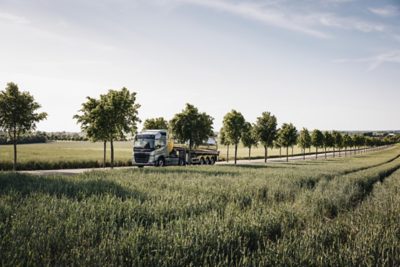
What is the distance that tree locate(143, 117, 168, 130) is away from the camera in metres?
37.4

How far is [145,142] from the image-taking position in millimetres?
28547

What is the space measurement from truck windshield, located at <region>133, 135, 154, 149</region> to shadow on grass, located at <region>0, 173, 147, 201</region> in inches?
636

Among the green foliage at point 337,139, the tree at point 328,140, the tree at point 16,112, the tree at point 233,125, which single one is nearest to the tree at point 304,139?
the tree at point 328,140

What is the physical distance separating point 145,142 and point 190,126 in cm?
748

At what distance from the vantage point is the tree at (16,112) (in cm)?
2453

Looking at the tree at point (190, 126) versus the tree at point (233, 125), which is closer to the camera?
the tree at point (190, 126)

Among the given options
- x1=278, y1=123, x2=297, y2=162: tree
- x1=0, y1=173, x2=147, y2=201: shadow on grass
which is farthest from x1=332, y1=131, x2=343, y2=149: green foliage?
x1=0, y1=173, x2=147, y2=201: shadow on grass

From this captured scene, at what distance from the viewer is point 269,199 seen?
35.7ft

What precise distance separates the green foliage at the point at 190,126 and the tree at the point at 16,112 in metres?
13.6

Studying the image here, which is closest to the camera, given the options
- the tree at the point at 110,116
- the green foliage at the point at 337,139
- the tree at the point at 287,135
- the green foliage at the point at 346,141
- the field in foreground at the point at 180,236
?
the field in foreground at the point at 180,236

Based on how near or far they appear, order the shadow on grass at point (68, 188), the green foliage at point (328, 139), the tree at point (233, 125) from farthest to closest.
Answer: the green foliage at point (328, 139) < the tree at point (233, 125) < the shadow on grass at point (68, 188)

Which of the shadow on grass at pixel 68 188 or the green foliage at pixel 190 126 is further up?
the green foliage at pixel 190 126

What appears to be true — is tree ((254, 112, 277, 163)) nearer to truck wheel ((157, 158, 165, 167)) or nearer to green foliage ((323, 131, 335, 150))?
truck wheel ((157, 158, 165, 167))

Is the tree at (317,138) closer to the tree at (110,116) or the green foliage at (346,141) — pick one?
the green foliage at (346,141)
